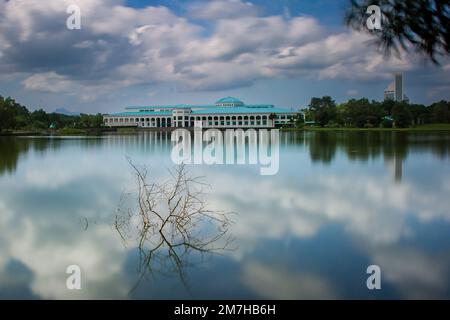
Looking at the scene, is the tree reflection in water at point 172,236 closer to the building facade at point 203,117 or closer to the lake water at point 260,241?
the lake water at point 260,241

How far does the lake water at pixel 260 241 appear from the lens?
4695 mm

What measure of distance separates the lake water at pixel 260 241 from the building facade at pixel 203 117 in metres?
61.5

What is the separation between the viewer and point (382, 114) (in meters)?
52.2

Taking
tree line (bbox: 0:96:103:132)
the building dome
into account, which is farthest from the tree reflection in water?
the building dome

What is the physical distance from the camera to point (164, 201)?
879cm

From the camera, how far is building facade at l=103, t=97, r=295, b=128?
247 ft

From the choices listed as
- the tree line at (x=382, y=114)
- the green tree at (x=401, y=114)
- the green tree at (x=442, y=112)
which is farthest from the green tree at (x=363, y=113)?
the green tree at (x=442, y=112)

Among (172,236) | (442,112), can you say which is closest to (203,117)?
(442,112)

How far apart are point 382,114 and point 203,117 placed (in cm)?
3284

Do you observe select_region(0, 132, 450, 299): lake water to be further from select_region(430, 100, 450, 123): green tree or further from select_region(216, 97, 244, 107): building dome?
select_region(216, 97, 244, 107): building dome

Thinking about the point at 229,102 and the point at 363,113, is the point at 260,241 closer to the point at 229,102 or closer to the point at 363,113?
the point at 363,113

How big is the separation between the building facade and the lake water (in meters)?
61.5
